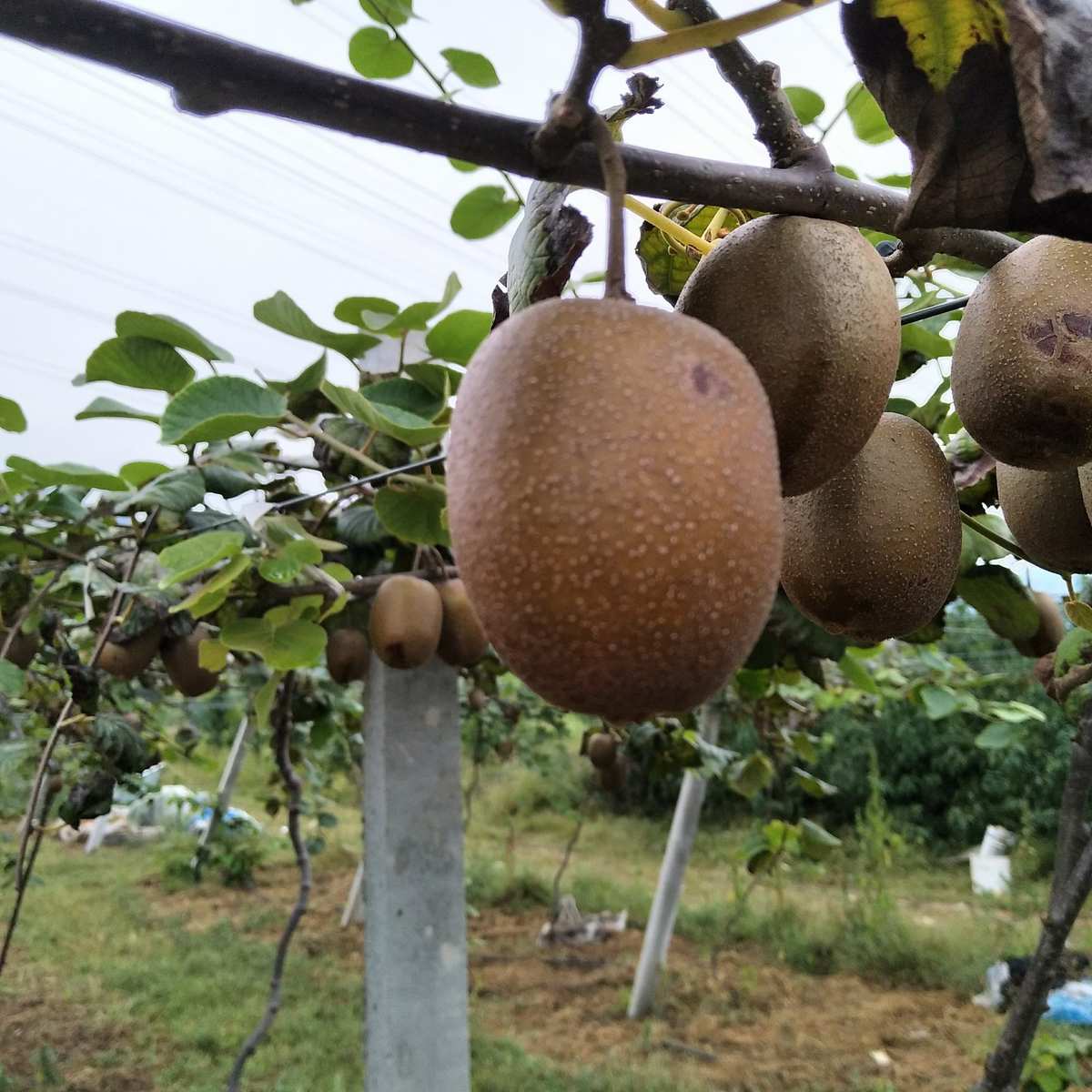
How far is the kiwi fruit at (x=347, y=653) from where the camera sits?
219 centimetres

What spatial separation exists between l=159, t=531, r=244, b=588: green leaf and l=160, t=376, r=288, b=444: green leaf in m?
0.25

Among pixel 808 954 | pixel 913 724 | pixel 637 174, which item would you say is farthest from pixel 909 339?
pixel 913 724

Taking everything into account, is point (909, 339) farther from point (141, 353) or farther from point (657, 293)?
point (141, 353)

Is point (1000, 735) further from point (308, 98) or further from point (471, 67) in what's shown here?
point (308, 98)

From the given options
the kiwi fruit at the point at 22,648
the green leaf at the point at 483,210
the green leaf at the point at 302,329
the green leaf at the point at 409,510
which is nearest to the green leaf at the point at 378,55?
the green leaf at the point at 483,210

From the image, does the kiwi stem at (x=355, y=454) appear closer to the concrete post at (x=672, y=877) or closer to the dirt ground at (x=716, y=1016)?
the concrete post at (x=672, y=877)

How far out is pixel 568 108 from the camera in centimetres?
39

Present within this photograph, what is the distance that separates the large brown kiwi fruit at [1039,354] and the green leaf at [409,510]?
0.92 m

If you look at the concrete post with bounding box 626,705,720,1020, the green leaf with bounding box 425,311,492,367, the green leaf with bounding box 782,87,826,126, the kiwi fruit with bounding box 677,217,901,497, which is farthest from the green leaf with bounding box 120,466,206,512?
the concrete post with bounding box 626,705,720,1020

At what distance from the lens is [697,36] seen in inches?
16.7

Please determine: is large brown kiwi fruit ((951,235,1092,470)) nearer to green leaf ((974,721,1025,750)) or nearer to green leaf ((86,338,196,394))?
green leaf ((86,338,196,394))

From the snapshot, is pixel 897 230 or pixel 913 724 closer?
pixel 897 230

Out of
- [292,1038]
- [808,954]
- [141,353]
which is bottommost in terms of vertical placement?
[292,1038]

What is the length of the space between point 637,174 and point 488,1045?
437 cm
